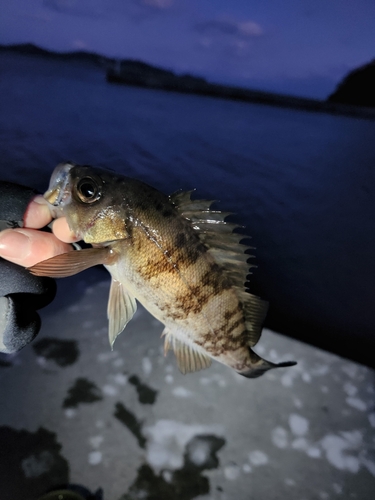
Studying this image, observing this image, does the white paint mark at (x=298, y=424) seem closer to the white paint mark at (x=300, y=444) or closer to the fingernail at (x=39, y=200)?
the white paint mark at (x=300, y=444)

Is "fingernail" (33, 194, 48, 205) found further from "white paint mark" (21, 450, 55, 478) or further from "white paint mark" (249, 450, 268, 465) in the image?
"white paint mark" (249, 450, 268, 465)

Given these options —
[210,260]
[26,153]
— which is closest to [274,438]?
[210,260]

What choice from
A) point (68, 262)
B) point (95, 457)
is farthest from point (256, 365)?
point (95, 457)

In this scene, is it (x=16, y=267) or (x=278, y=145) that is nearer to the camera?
(x=16, y=267)

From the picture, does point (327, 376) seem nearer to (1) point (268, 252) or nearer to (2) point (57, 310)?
(2) point (57, 310)

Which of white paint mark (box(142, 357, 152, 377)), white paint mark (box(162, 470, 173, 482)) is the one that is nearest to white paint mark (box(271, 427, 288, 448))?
white paint mark (box(162, 470, 173, 482))

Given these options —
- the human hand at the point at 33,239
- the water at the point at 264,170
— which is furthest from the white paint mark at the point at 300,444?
the water at the point at 264,170

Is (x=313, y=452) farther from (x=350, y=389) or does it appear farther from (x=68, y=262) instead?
(x=68, y=262)
